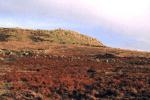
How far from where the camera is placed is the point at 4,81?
41000mm

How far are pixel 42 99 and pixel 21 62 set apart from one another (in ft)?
87.7

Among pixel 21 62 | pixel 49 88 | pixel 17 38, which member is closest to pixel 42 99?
pixel 49 88

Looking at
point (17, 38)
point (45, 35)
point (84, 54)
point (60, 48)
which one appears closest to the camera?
point (84, 54)

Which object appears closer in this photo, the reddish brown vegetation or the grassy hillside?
the reddish brown vegetation

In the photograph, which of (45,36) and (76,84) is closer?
(76,84)

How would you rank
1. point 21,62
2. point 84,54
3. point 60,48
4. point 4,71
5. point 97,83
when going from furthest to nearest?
1. point 60,48
2. point 84,54
3. point 21,62
4. point 4,71
5. point 97,83

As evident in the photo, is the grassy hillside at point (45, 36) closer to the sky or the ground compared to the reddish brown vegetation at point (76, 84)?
closer to the sky

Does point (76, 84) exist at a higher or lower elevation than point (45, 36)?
lower

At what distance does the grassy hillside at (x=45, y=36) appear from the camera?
100938 millimetres

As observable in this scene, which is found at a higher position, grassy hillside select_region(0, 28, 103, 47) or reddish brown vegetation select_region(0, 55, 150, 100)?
grassy hillside select_region(0, 28, 103, 47)

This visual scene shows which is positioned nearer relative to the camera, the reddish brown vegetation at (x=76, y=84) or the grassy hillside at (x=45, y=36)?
the reddish brown vegetation at (x=76, y=84)

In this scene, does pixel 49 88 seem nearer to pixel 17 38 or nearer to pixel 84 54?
pixel 84 54

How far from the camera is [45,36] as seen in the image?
353 feet

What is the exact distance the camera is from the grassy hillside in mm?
100938
